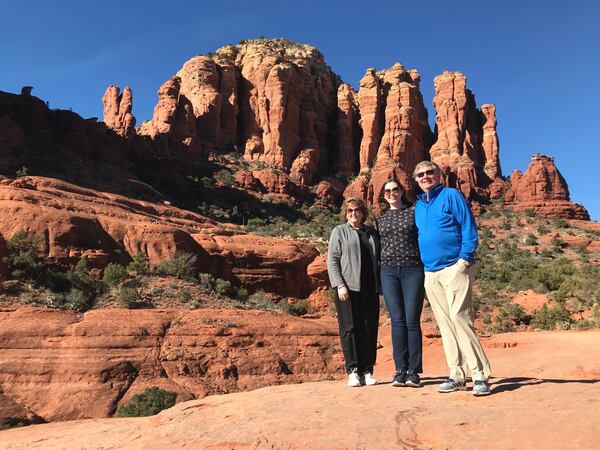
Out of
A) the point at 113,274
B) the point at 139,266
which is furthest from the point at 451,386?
the point at 139,266

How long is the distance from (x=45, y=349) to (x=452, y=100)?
73.5 meters

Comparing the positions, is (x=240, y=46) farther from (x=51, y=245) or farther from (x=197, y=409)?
(x=197, y=409)

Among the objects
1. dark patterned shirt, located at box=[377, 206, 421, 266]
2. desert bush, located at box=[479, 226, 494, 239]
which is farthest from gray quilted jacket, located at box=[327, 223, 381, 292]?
desert bush, located at box=[479, 226, 494, 239]

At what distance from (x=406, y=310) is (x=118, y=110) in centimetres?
6504

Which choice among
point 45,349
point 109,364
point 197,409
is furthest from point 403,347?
point 45,349

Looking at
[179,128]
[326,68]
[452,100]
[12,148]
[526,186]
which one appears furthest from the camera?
[326,68]

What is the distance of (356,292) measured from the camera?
5.48 metres

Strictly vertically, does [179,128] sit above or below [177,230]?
above

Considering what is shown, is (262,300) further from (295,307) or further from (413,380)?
(413,380)

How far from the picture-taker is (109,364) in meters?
13.5

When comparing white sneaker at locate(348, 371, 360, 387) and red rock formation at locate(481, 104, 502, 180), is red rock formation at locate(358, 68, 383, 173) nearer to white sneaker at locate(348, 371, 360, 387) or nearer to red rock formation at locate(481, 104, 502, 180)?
red rock formation at locate(481, 104, 502, 180)

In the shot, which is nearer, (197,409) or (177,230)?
(197,409)

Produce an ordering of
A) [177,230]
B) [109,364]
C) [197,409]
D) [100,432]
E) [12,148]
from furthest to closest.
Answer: [12,148] < [177,230] < [109,364] < [100,432] < [197,409]

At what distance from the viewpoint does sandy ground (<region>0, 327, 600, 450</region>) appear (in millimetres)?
3318
